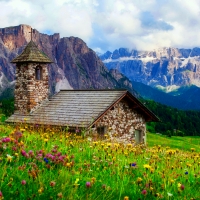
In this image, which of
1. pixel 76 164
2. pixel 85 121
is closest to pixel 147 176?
pixel 76 164

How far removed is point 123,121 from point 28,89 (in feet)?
28.1

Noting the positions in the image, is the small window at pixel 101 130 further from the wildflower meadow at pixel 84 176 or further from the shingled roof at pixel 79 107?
the wildflower meadow at pixel 84 176

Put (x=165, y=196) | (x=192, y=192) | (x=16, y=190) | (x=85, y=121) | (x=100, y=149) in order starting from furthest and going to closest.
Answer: (x=85, y=121) < (x=100, y=149) < (x=192, y=192) < (x=165, y=196) < (x=16, y=190)

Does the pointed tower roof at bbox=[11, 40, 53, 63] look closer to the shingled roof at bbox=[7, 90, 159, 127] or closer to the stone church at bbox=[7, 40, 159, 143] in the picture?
the stone church at bbox=[7, 40, 159, 143]

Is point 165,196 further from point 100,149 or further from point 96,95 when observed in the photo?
point 96,95

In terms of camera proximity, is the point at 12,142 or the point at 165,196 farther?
the point at 12,142

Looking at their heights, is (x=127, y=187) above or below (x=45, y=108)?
below

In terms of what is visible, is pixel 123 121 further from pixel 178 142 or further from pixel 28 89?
pixel 178 142

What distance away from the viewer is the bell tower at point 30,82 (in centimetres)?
2997

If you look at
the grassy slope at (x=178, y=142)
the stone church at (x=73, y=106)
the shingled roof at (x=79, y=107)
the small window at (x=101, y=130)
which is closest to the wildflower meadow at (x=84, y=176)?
the grassy slope at (x=178, y=142)

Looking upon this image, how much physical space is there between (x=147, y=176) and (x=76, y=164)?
4.31 feet

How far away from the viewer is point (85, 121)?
80.5 ft

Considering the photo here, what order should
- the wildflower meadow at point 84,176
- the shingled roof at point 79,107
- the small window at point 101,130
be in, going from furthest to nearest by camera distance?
the small window at point 101,130 < the shingled roof at point 79,107 < the wildflower meadow at point 84,176

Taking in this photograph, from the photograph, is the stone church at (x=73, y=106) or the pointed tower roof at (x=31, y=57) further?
the pointed tower roof at (x=31, y=57)
